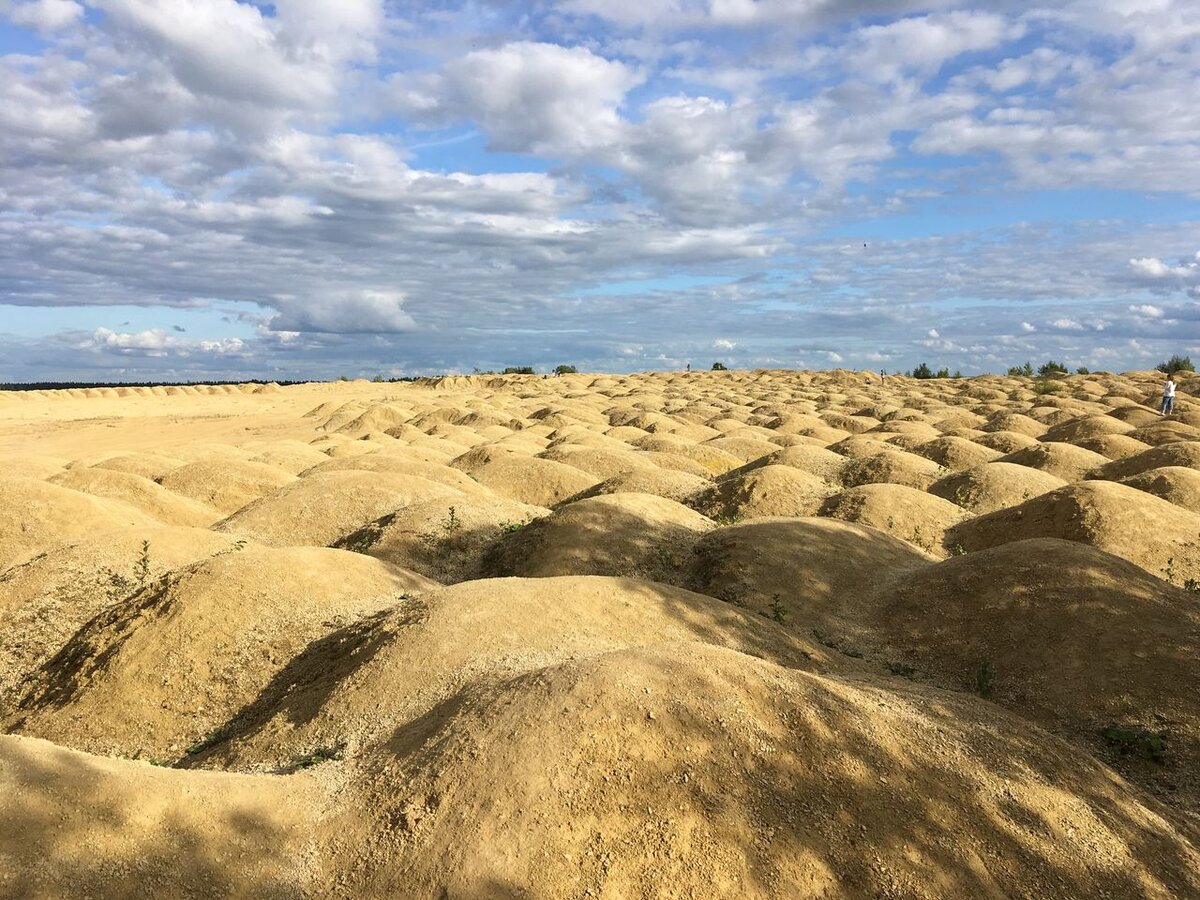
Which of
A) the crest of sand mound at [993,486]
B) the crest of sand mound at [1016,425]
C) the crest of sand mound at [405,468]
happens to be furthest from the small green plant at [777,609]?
the crest of sand mound at [1016,425]

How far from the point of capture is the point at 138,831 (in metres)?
5.65

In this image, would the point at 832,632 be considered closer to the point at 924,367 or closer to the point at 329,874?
the point at 329,874

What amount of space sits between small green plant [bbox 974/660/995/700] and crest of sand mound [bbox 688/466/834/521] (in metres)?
8.06

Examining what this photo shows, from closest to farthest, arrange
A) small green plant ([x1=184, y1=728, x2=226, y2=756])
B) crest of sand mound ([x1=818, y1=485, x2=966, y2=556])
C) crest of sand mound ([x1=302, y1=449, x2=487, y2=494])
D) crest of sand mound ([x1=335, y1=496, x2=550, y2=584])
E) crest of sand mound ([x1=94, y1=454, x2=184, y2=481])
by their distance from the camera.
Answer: small green plant ([x1=184, y1=728, x2=226, y2=756])
crest of sand mound ([x1=335, y1=496, x2=550, y2=584])
crest of sand mound ([x1=818, y1=485, x2=966, y2=556])
crest of sand mound ([x1=302, y1=449, x2=487, y2=494])
crest of sand mound ([x1=94, y1=454, x2=184, y2=481])

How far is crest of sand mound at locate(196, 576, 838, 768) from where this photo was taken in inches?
324

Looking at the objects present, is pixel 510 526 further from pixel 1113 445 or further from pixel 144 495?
pixel 1113 445

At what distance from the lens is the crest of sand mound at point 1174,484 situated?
18656 mm

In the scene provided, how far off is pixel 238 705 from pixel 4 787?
3.87 metres

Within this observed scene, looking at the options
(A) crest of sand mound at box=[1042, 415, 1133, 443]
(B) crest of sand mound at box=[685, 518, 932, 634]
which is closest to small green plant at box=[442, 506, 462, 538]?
(B) crest of sand mound at box=[685, 518, 932, 634]

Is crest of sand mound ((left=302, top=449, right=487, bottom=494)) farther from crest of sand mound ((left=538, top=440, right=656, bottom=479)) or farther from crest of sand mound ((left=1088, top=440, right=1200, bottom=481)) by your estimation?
crest of sand mound ((left=1088, top=440, right=1200, bottom=481))

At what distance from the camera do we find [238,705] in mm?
9570

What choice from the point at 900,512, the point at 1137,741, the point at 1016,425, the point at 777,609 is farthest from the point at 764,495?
the point at 1016,425

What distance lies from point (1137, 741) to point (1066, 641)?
1.99m

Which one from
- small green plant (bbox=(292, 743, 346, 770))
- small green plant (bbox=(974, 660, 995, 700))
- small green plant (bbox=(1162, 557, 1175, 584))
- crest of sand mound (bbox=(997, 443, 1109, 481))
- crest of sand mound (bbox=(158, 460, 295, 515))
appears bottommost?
small green plant (bbox=(974, 660, 995, 700))
